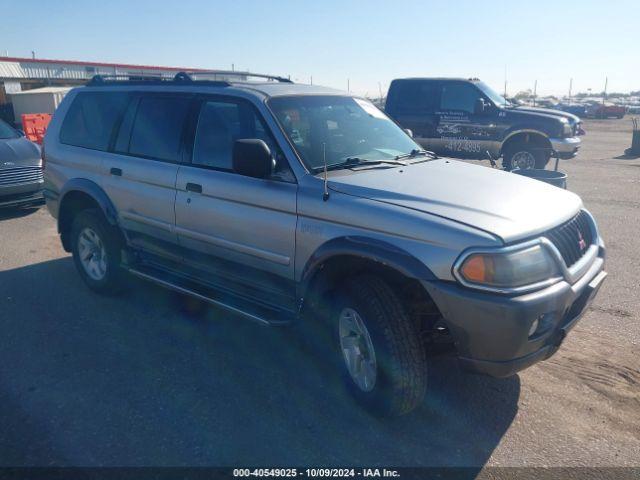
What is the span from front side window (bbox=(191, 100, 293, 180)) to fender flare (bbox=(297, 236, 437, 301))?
3.09 feet

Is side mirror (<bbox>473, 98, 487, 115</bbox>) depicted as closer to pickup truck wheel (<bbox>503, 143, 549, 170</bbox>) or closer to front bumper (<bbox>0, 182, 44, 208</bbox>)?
pickup truck wheel (<bbox>503, 143, 549, 170</bbox>)

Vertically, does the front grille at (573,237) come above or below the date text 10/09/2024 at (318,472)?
above

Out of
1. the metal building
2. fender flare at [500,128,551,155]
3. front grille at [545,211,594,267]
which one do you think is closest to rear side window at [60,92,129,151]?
front grille at [545,211,594,267]

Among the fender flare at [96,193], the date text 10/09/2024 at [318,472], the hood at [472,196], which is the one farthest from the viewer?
the fender flare at [96,193]

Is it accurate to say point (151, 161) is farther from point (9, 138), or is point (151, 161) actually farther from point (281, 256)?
point (9, 138)

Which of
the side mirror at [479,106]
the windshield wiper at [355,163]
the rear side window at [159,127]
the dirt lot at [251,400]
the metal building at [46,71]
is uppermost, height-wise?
the metal building at [46,71]

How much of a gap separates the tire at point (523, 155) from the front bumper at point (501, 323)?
32.3 ft

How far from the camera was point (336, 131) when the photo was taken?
4.16m

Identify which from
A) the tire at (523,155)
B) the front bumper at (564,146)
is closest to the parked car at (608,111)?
the front bumper at (564,146)

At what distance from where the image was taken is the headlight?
9.13ft

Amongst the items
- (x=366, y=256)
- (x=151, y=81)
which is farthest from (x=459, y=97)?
(x=366, y=256)

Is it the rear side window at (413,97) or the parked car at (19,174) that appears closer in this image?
the parked car at (19,174)

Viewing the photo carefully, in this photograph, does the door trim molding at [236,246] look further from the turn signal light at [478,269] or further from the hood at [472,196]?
the turn signal light at [478,269]

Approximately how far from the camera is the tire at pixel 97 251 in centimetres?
506
